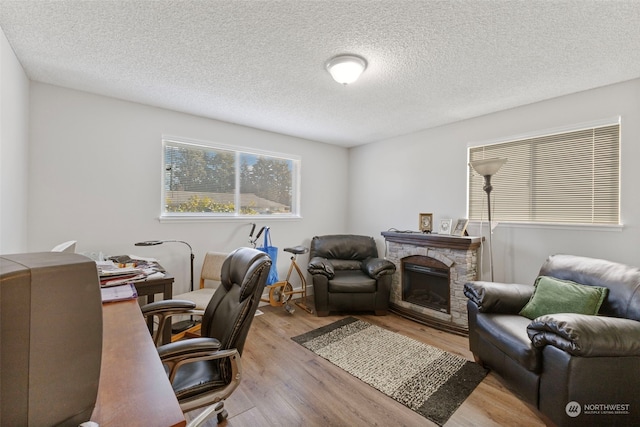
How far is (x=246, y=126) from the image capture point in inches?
153

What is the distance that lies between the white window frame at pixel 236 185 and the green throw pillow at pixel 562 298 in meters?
3.13

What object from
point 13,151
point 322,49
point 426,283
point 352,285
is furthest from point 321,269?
point 13,151

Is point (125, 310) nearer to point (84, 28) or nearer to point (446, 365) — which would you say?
point (84, 28)

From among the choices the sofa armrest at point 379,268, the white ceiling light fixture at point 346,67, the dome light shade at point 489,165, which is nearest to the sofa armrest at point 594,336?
the dome light shade at point 489,165

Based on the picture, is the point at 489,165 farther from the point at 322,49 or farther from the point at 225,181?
the point at 225,181

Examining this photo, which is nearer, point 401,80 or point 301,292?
point 401,80

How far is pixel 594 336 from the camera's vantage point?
1.58 m

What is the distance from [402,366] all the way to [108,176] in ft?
11.5

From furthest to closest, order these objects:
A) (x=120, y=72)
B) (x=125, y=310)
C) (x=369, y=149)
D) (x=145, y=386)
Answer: (x=369, y=149)
(x=120, y=72)
(x=125, y=310)
(x=145, y=386)

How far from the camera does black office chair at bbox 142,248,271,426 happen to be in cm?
129

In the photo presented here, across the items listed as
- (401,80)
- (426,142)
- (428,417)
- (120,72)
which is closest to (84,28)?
(120,72)

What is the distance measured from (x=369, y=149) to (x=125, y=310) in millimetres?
4121

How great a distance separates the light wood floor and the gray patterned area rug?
2.8 inches

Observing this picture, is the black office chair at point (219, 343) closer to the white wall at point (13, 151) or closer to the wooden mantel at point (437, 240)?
the white wall at point (13, 151)
